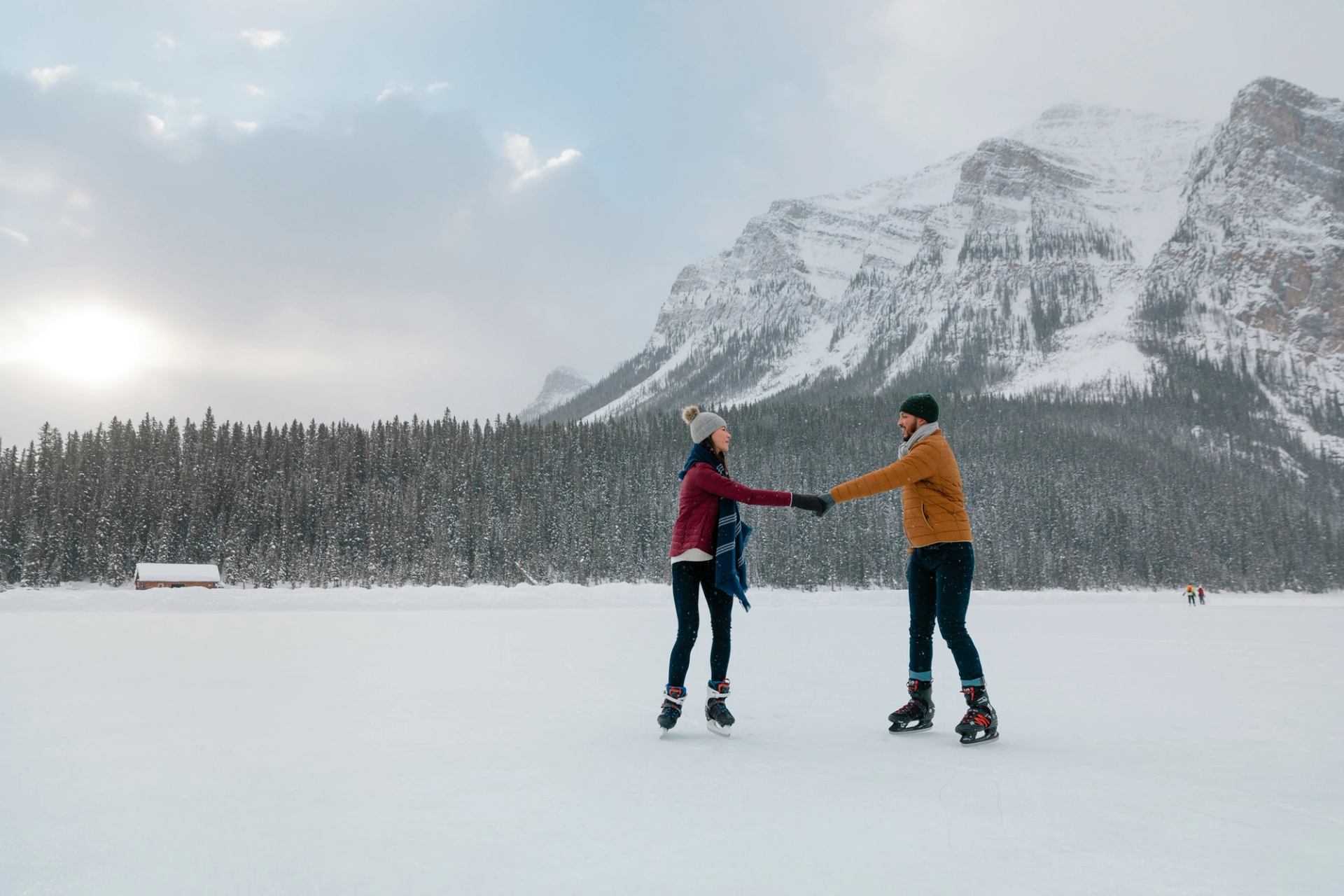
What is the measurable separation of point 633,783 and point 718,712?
1415 millimetres

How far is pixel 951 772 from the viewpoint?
370 centimetres

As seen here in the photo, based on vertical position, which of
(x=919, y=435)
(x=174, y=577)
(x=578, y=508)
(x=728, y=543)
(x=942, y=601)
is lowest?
(x=174, y=577)

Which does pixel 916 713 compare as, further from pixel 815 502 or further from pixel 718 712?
pixel 815 502

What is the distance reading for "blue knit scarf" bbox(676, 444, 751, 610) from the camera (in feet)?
16.4

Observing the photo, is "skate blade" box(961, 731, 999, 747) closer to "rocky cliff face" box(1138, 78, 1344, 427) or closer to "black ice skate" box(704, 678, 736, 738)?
"black ice skate" box(704, 678, 736, 738)

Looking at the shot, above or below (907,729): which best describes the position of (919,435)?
above

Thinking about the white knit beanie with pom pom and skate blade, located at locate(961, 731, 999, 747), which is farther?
the white knit beanie with pom pom

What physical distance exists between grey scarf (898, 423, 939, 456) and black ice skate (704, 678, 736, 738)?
2.04 m

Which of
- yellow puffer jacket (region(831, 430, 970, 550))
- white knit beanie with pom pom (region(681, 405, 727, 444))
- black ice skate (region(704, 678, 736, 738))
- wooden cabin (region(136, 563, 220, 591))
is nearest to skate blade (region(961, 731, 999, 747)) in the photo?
yellow puffer jacket (region(831, 430, 970, 550))

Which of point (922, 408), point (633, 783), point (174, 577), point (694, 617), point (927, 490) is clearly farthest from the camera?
point (174, 577)

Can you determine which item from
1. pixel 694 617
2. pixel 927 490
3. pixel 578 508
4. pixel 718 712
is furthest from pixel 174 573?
pixel 927 490

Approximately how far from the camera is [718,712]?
4.83 meters

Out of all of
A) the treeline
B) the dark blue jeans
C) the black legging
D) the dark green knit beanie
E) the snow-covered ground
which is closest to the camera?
the snow-covered ground

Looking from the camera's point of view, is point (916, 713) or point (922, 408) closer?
point (916, 713)
